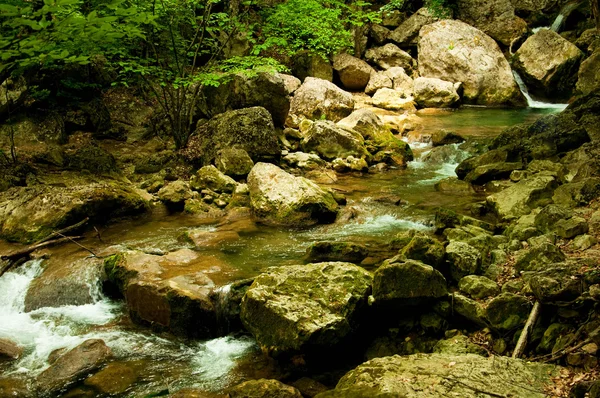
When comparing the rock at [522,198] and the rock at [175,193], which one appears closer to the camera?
the rock at [522,198]

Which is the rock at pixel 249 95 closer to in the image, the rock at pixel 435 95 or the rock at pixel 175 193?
the rock at pixel 175 193

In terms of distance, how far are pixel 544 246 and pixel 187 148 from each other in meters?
8.75

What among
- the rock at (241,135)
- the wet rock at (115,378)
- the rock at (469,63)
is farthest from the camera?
the rock at (469,63)

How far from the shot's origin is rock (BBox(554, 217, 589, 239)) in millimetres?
5145

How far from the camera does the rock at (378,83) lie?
67.4 ft

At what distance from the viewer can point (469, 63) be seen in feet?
65.6

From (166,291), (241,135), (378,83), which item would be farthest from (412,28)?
(166,291)

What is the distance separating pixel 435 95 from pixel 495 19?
7.22m

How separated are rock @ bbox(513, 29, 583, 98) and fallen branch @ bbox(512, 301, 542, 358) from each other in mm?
18057

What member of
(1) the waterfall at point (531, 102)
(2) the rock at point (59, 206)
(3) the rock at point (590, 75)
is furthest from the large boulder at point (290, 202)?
(1) the waterfall at point (531, 102)

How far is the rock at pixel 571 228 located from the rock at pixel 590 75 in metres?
7.50

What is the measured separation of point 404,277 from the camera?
4.53 meters

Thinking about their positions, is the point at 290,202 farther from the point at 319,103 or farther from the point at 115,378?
the point at 319,103

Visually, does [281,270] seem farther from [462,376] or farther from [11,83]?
[11,83]
